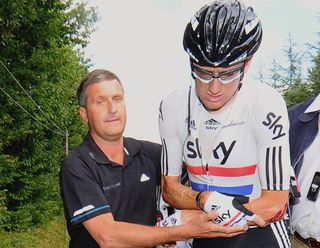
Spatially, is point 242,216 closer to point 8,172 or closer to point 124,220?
point 124,220

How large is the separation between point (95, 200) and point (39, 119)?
1082 centimetres

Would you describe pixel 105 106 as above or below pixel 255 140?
above

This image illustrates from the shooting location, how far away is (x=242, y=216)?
8.53 feet

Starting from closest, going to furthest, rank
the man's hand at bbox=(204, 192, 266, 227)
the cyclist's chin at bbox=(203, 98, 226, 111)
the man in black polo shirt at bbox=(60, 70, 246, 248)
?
1. the man's hand at bbox=(204, 192, 266, 227)
2. the cyclist's chin at bbox=(203, 98, 226, 111)
3. the man in black polo shirt at bbox=(60, 70, 246, 248)

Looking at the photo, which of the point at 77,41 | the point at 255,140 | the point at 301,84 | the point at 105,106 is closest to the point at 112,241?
the point at 105,106

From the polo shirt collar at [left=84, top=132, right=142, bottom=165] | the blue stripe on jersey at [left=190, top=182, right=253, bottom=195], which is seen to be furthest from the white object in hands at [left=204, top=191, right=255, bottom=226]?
the polo shirt collar at [left=84, top=132, right=142, bottom=165]

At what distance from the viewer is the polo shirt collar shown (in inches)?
133

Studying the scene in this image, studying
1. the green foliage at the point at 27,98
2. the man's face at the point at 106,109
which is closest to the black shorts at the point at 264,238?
the man's face at the point at 106,109

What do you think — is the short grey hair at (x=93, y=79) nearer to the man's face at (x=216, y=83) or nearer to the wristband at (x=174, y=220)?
the man's face at (x=216, y=83)

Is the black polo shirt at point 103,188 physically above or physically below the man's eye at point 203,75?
below

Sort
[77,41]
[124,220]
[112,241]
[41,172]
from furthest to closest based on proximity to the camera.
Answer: [77,41], [41,172], [124,220], [112,241]

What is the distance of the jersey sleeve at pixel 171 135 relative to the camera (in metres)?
2.96

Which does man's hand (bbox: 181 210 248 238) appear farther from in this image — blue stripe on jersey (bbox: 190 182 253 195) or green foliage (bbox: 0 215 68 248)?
green foliage (bbox: 0 215 68 248)

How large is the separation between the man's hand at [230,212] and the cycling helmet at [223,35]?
81 cm
